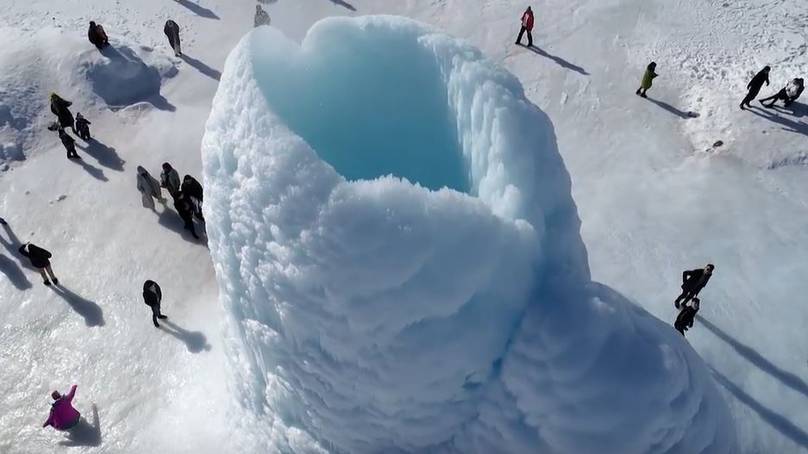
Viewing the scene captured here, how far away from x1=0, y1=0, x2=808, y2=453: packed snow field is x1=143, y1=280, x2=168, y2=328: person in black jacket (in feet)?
0.95

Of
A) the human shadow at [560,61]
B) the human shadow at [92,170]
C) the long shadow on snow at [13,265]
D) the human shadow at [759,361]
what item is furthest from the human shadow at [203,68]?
the human shadow at [759,361]

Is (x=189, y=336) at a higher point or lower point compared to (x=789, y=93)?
lower

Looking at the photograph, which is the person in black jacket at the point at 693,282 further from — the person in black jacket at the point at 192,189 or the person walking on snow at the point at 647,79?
the person in black jacket at the point at 192,189

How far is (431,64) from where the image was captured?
217 inches

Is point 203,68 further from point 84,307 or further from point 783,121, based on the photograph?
point 783,121

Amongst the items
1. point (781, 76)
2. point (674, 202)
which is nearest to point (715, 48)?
point (781, 76)

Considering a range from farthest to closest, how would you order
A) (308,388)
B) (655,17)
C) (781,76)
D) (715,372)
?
(655,17)
(781,76)
(715,372)
(308,388)

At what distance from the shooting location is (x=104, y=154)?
12.3 m

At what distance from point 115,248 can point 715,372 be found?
970 cm

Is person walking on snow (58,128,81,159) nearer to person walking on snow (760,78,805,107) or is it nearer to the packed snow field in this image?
the packed snow field

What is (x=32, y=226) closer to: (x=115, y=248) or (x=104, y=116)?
(x=115, y=248)

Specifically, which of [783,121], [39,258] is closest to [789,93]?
[783,121]

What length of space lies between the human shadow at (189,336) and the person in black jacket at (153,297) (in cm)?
15

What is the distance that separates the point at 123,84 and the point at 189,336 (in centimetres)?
666
